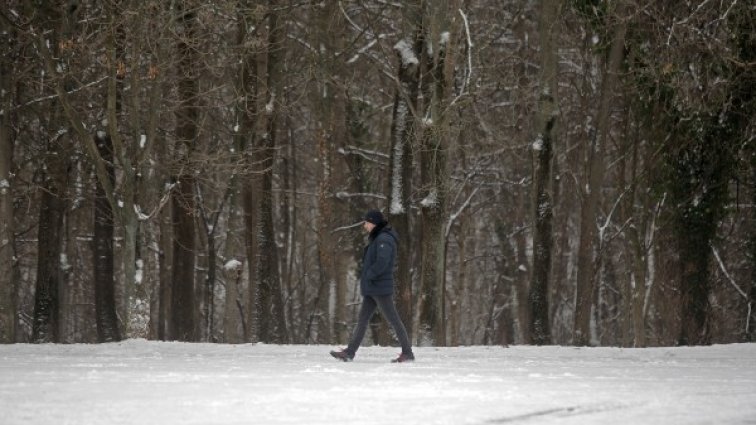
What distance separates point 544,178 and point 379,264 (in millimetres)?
11219

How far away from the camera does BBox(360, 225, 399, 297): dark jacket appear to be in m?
→ 15.8

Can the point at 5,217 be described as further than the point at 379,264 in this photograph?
Yes

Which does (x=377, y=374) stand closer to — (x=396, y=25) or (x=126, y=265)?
(x=126, y=265)

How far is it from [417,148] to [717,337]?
8.50m

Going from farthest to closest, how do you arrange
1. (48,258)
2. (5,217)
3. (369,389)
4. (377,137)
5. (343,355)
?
(377,137) → (48,258) → (5,217) → (343,355) → (369,389)

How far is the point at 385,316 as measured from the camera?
15906 mm

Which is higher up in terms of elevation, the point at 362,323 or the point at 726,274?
the point at 726,274

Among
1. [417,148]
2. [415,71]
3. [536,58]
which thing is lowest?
[417,148]

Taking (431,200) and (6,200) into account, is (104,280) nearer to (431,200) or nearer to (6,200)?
(6,200)

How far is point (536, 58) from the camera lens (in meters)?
34.3

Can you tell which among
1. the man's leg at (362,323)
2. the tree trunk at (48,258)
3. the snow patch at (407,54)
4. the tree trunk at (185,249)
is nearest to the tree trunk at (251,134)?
the tree trunk at (185,249)

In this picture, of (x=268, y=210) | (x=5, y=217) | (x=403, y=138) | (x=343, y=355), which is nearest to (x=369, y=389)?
(x=343, y=355)

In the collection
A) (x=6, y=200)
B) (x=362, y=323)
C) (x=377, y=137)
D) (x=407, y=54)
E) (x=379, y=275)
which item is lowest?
(x=362, y=323)

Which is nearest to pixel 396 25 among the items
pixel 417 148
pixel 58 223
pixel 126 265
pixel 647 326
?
pixel 417 148
